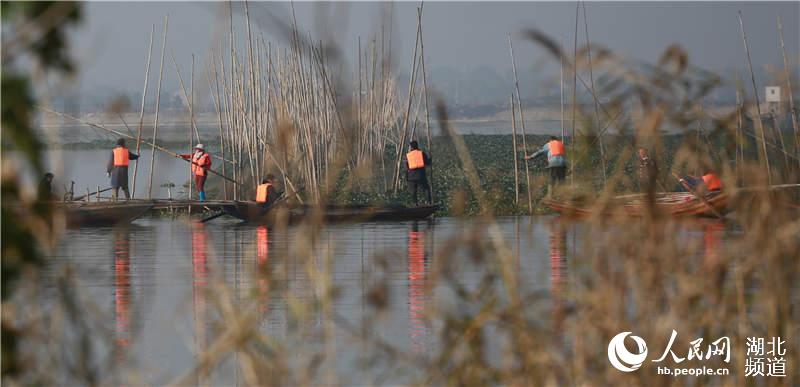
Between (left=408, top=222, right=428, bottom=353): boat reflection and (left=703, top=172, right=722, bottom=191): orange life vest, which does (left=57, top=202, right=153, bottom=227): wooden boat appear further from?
(left=703, top=172, right=722, bottom=191): orange life vest

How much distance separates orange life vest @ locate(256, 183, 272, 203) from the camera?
75.1 feet

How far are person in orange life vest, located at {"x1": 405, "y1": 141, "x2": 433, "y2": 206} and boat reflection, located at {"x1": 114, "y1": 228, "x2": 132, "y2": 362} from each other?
23.4ft

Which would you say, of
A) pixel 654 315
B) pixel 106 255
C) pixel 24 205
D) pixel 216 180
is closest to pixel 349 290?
pixel 106 255

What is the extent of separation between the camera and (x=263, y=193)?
23.0 m

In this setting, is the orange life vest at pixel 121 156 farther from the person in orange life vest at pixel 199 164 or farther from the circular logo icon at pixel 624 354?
the circular logo icon at pixel 624 354

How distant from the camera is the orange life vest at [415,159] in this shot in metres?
25.3

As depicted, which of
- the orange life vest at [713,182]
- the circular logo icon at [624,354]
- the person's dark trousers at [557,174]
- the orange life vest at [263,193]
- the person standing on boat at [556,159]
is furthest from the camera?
the person's dark trousers at [557,174]

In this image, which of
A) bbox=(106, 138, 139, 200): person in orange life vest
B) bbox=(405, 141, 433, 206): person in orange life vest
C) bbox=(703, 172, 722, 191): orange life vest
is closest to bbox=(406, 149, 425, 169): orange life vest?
bbox=(405, 141, 433, 206): person in orange life vest

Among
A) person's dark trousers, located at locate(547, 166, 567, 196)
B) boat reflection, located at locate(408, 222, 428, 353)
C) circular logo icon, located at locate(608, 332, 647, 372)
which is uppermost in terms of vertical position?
person's dark trousers, located at locate(547, 166, 567, 196)

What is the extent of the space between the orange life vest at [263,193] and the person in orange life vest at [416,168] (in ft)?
10.8

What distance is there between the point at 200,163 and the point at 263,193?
3.20 metres

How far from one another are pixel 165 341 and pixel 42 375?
522cm

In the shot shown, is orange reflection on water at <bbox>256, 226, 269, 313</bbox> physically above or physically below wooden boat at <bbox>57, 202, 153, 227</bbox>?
below

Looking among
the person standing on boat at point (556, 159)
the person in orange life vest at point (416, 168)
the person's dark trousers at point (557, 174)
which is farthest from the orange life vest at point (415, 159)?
the person's dark trousers at point (557, 174)
